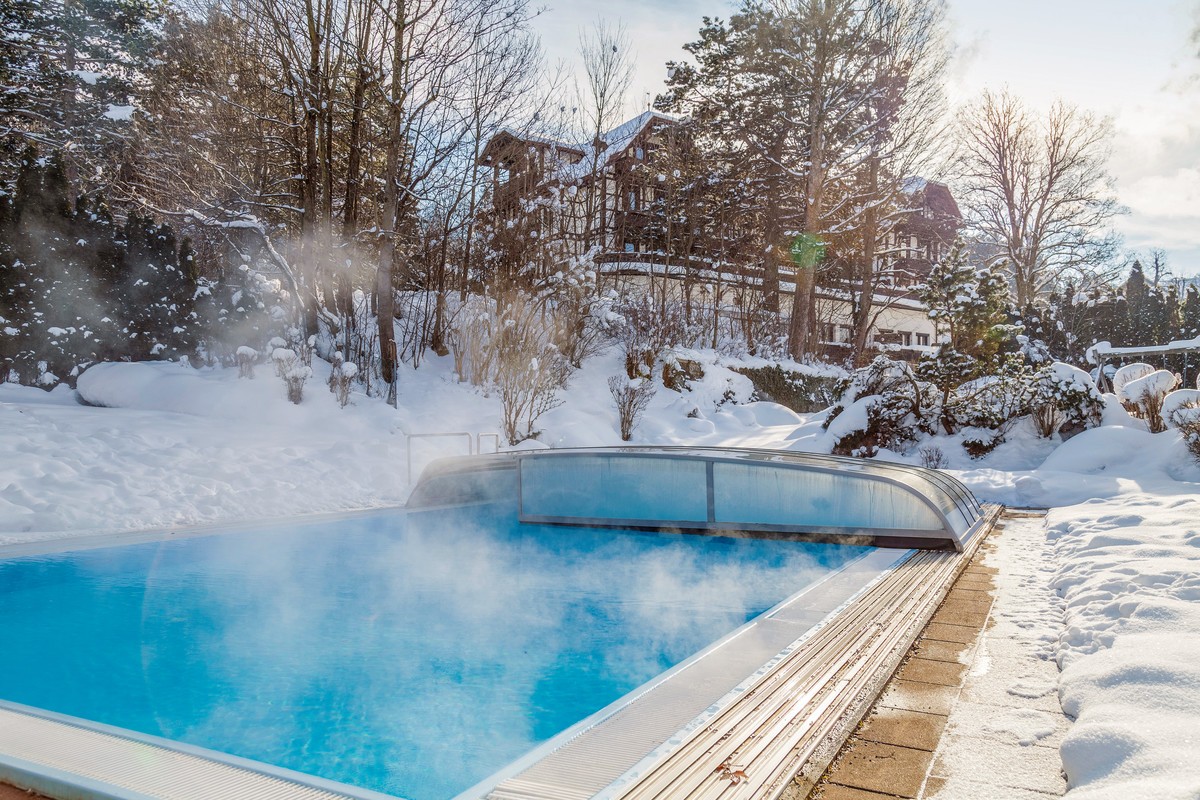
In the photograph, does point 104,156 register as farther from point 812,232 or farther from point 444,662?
point 444,662

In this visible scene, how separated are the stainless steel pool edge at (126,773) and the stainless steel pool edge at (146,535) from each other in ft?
11.9

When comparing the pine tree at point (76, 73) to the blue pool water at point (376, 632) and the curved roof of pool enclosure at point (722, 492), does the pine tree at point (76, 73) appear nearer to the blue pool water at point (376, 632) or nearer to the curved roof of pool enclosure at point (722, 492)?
the curved roof of pool enclosure at point (722, 492)

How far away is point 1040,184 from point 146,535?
1039 inches

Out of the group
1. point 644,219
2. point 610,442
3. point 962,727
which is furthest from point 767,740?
point 644,219

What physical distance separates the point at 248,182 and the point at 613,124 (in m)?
7.73

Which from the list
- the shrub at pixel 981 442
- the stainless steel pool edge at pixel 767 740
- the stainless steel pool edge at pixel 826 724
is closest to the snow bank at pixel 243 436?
the shrub at pixel 981 442

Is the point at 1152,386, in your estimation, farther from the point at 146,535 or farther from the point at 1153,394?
the point at 146,535

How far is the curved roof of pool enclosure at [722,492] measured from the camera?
552 cm

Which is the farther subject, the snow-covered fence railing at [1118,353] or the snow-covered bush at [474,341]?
the snow-covered fence railing at [1118,353]

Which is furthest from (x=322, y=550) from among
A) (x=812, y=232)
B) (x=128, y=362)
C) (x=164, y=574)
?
(x=812, y=232)

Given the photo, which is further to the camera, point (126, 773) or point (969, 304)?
point (969, 304)

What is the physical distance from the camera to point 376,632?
15.6 ft

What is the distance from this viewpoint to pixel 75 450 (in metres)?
7.48

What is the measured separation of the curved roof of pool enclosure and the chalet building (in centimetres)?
768
